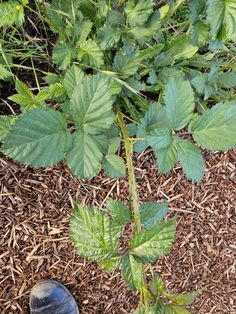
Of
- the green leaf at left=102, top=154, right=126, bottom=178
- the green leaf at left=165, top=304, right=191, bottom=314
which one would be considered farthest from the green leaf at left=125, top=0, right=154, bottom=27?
the green leaf at left=165, top=304, right=191, bottom=314

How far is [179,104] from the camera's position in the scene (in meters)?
0.90

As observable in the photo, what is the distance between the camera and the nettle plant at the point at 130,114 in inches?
32.5

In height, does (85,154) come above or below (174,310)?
above

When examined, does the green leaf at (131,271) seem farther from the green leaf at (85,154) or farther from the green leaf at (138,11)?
the green leaf at (138,11)

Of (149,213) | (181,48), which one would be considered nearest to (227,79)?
(181,48)

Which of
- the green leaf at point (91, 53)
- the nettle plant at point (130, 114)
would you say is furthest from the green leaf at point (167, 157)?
the green leaf at point (91, 53)

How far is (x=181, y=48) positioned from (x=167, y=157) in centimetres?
60

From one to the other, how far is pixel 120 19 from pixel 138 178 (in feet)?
2.14

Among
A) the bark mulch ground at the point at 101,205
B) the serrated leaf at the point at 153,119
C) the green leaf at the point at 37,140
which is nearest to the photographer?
the green leaf at the point at 37,140

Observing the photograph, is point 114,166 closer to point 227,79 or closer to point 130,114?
point 130,114

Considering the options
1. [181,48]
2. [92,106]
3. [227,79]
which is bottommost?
[227,79]

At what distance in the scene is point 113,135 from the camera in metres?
1.20

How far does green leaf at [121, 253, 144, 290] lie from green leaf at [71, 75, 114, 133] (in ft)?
0.76

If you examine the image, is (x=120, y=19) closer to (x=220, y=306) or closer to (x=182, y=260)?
(x=182, y=260)
